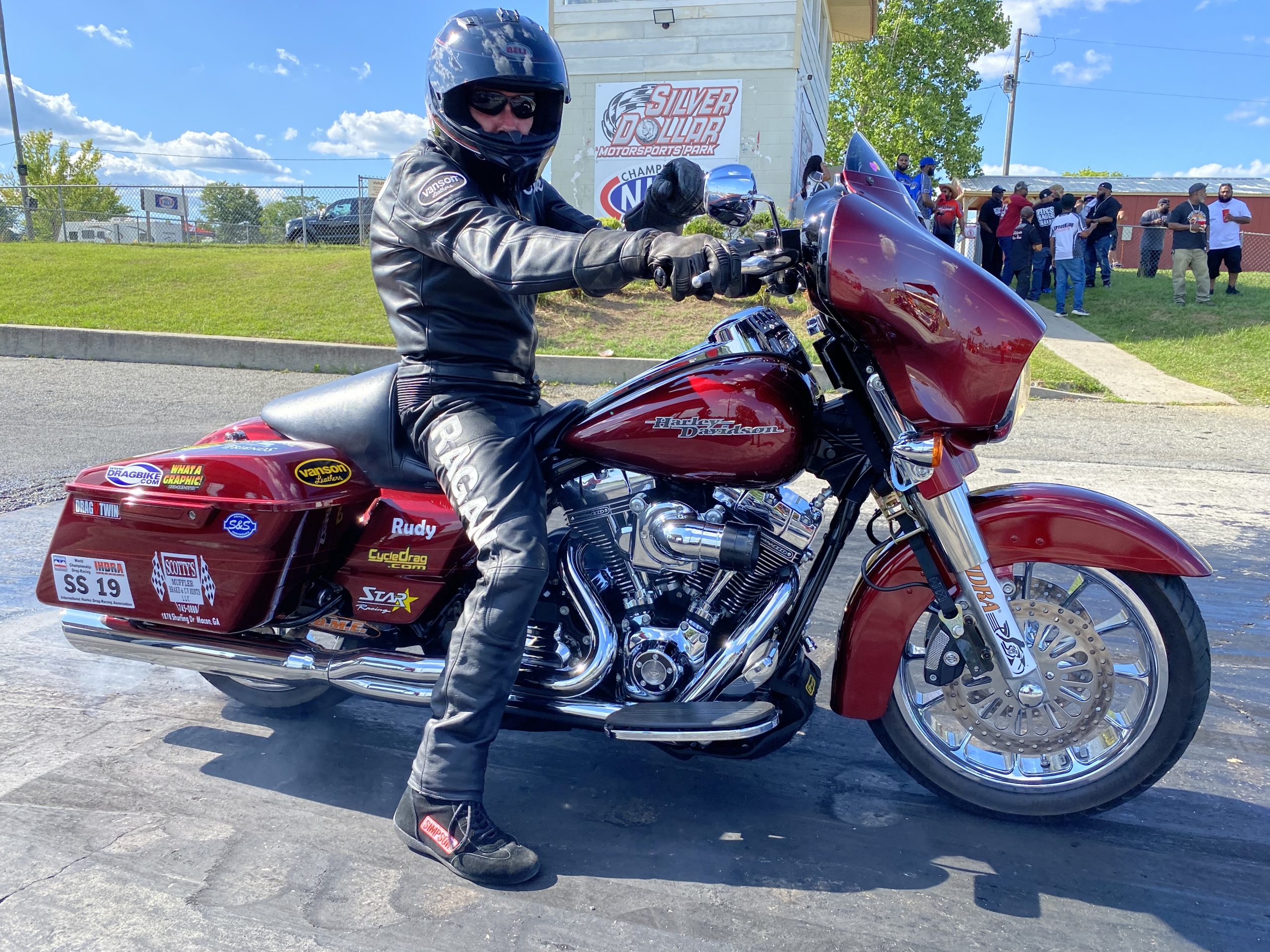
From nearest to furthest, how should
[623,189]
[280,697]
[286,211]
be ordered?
[280,697]
[623,189]
[286,211]

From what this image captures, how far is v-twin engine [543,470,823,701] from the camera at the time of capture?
2.57 m

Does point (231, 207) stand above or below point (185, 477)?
above

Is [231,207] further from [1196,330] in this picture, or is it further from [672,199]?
[672,199]

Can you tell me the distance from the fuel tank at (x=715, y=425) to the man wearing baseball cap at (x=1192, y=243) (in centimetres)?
1513

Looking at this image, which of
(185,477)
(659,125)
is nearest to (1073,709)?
(185,477)

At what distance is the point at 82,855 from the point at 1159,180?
40.9 m

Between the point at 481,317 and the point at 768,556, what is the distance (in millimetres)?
1069

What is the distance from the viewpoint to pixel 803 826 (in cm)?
265

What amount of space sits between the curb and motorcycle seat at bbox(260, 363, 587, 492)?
23.8 ft

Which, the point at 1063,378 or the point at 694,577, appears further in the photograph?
the point at 1063,378

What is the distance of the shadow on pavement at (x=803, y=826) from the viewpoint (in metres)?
2.39

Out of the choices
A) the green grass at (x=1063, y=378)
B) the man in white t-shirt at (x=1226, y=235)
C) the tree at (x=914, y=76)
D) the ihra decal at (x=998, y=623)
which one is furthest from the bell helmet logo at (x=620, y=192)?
the tree at (x=914, y=76)

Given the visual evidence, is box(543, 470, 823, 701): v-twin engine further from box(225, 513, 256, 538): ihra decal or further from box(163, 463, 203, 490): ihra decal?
box(163, 463, 203, 490): ihra decal

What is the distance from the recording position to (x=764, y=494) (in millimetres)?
2613
